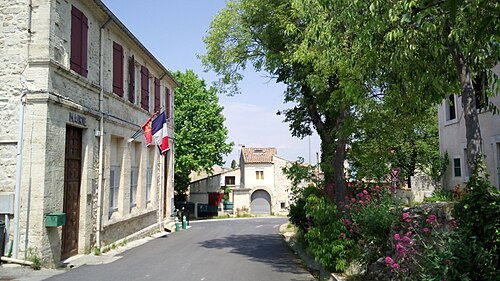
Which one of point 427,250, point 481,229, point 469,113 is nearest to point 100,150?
point 427,250

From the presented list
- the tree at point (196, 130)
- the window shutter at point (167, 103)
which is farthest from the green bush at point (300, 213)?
the tree at point (196, 130)

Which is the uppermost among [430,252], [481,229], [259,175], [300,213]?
[259,175]

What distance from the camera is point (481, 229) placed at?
199 inches

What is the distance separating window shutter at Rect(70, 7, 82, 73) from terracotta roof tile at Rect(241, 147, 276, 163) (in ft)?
112

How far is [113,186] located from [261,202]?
1224 inches

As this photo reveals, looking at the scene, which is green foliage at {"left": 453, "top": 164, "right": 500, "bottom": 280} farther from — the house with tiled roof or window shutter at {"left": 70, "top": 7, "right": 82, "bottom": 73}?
the house with tiled roof

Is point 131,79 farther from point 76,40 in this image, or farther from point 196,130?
point 196,130

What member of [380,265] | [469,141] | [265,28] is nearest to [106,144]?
[265,28]

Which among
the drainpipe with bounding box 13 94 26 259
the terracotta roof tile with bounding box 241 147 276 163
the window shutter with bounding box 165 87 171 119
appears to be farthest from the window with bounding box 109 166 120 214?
the terracotta roof tile with bounding box 241 147 276 163

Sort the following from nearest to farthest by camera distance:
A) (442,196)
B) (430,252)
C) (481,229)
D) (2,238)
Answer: (481,229) < (430,252) < (2,238) < (442,196)

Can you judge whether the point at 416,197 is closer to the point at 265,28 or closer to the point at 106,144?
the point at 265,28

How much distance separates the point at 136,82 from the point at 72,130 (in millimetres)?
5654

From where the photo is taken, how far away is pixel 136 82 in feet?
55.2

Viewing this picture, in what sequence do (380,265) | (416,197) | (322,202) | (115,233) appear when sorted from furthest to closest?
(416,197) < (115,233) < (322,202) < (380,265)
